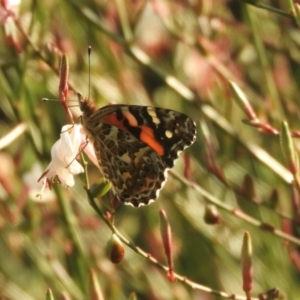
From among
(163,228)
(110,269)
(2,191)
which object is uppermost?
(163,228)

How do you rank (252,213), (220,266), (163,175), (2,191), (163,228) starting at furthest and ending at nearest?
(220,266) → (252,213) → (2,191) → (163,175) → (163,228)

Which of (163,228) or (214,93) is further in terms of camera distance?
(214,93)

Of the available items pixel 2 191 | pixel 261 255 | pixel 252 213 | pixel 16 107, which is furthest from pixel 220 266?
pixel 16 107

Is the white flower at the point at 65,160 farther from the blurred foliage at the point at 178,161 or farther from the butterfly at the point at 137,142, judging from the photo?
the blurred foliage at the point at 178,161

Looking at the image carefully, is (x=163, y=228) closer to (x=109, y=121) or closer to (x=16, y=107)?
(x=109, y=121)

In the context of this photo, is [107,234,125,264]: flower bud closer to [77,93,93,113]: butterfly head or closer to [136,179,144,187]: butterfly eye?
[136,179,144,187]: butterfly eye

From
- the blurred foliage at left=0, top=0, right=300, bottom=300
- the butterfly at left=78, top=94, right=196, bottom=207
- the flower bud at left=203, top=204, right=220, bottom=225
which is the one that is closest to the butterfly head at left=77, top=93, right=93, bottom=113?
the butterfly at left=78, top=94, right=196, bottom=207

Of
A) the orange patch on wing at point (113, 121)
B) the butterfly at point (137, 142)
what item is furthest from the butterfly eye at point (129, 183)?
the orange patch on wing at point (113, 121)

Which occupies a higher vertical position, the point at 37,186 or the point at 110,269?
the point at 37,186
